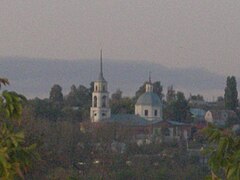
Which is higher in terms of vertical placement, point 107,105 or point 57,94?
point 57,94

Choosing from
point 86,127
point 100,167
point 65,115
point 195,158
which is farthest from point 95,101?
point 100,167

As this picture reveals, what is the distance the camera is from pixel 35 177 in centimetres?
2358

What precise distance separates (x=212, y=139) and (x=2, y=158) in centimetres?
182

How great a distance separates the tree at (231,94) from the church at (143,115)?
5.75 meters

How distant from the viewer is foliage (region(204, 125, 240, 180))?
707 centimetres

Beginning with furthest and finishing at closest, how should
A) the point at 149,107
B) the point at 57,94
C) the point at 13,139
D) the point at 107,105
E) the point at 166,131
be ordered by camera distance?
the point at 57,94
the point at 149,107
the point at 107,105
the point at 166,131
the point at 13,139

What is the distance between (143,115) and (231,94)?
8908 millimetres

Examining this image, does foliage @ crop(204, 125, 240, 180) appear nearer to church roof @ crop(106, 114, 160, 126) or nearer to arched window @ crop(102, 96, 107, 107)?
church roof @ crop(106, 114, 160, 126)

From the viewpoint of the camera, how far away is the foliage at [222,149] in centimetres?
707

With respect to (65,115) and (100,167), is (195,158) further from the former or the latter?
(65,115)

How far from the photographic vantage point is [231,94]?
3438 inches

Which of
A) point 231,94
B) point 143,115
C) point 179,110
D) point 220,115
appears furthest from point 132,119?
point 231,94

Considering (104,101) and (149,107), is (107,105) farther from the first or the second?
(149,107)

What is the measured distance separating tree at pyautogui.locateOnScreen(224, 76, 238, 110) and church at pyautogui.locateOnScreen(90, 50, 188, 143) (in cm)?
575
